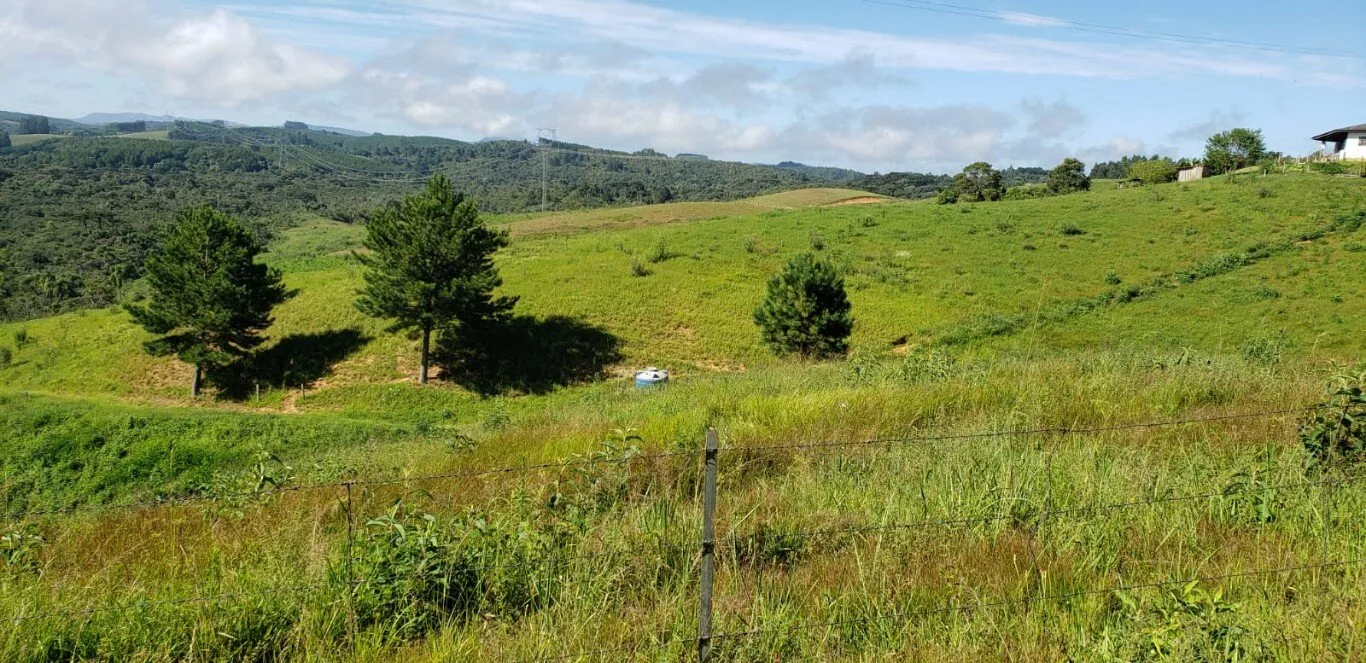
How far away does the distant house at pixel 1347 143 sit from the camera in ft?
227

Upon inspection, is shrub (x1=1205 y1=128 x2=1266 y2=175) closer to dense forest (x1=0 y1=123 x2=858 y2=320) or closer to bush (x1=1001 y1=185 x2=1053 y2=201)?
bush (x1=1001 y1=185 x2=1053 y2=201)

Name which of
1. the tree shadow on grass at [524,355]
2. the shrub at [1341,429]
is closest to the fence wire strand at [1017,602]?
the shrub at [1341,429]

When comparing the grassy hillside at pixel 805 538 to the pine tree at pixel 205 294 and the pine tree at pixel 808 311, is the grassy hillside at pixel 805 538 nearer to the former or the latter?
the pine tree at pixel 808 311

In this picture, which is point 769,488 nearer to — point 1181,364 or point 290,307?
point 1181,364

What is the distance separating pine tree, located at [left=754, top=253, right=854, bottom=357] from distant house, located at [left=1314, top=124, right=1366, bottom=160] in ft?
220

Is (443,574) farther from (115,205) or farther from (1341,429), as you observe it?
(115,205)

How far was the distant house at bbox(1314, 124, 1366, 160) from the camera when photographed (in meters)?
69.3

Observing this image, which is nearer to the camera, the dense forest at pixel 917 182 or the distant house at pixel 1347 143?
the distant house at pixel 1347 143

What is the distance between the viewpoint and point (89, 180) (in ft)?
479

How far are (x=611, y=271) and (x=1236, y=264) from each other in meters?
34.5

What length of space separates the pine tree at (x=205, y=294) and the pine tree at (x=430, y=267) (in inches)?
212

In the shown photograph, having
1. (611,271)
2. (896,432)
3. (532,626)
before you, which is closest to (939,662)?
(532,626)

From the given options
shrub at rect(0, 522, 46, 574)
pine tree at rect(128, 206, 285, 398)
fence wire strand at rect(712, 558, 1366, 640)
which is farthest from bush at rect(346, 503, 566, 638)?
pine tree at rect(128, 206, 285, 398)

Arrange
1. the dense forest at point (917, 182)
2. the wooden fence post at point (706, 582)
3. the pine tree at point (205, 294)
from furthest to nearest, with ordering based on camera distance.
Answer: the dense forest at point (917, 182), the pine tree at point (205, 294), the wooden fence post at point (706, 582)
